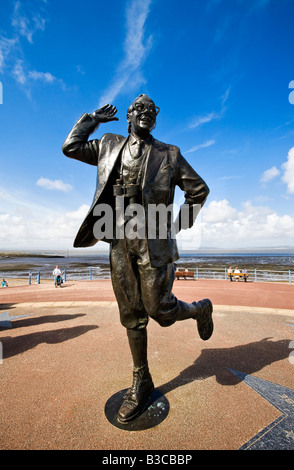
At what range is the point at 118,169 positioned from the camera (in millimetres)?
2197

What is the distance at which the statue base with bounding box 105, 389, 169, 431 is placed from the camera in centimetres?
199

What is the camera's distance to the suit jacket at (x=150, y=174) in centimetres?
208

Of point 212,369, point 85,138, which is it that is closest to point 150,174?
point 85,138

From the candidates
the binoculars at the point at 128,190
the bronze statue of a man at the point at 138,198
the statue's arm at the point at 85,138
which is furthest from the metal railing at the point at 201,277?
the statue's arm at the point at 85,138

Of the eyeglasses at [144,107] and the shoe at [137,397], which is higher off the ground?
the eyeglasses at [144,107]

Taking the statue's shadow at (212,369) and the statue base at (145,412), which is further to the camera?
the statue's shadow at (212,369)

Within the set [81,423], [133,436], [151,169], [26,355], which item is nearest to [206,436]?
[133,436]

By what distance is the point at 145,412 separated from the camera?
2.16 metres

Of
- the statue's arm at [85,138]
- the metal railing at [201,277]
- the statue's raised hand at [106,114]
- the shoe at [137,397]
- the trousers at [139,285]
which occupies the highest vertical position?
the statue's raised hand at [106,114]

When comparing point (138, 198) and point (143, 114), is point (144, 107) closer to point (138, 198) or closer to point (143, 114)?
point (143, 114)

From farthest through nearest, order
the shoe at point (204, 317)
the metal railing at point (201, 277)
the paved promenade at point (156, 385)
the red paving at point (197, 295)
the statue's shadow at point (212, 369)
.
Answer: the metal railing at point (201, 277)
the red paving at point (197, 295)
the shoe at point (204, 317)
the statue's shadow at point (212, 369)
the paved promenade at point (156, 385)

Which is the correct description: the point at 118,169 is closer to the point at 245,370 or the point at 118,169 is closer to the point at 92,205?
the point at 92,205

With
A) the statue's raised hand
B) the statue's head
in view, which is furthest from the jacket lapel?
the statue's raised hand

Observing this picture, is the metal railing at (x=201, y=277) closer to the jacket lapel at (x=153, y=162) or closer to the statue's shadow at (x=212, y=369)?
the statue's shadow at (x=212, y=369)
